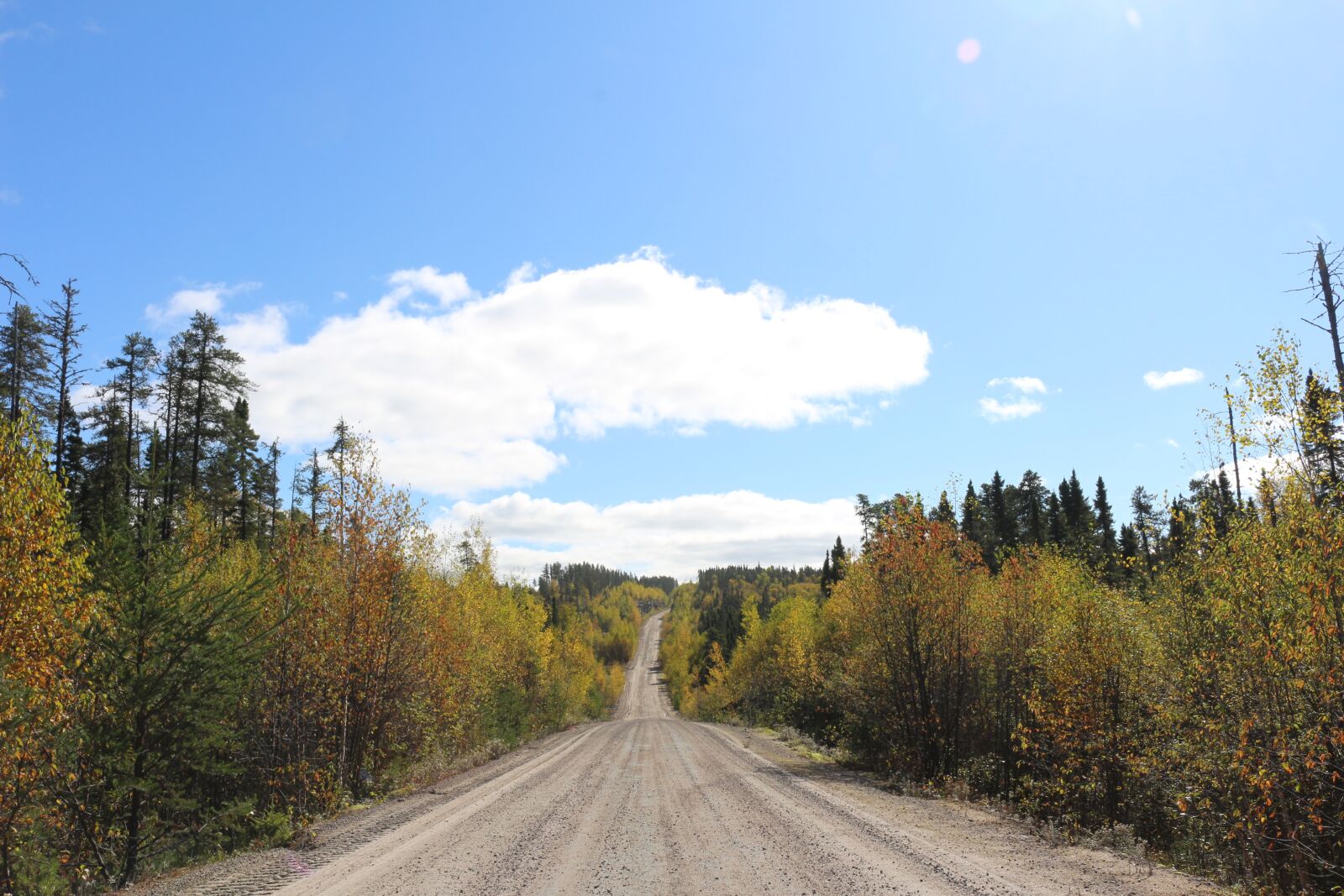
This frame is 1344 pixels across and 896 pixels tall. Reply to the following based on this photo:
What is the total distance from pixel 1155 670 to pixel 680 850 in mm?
9357

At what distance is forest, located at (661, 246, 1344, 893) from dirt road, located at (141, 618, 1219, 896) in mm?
1876

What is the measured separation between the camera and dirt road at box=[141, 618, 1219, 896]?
9.08 meters

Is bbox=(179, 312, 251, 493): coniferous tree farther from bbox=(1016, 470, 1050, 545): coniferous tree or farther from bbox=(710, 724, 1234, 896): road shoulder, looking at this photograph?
bbox=(1016, 470, 1050, 545): coniferous tree

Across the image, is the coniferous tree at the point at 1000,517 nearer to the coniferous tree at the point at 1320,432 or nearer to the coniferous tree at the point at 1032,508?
the coniferous tree at the point at 1032,508

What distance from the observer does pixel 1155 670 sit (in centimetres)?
1310

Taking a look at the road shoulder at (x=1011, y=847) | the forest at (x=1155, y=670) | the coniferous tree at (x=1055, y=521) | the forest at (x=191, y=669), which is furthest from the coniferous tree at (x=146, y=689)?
the coniferous tree at (x=1055, y=521)

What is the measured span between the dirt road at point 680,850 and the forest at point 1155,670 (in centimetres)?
188

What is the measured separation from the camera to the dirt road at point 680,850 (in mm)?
9078

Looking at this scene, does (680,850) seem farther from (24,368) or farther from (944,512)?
(24,368)

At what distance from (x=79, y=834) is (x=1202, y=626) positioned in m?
18.5

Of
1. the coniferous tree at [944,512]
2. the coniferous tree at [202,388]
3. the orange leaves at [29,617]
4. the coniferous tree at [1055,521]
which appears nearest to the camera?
the orange leaves at [29,617]

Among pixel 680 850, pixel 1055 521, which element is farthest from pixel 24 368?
pixel 1055 521

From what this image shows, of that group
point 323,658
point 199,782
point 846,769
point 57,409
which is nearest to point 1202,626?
point 846,769

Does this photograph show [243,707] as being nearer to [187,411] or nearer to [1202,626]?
[1202,626]
